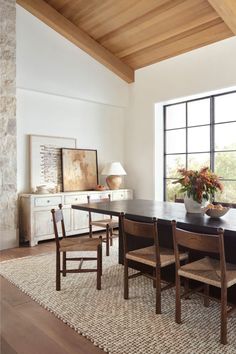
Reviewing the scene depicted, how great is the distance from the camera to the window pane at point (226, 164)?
206 inches

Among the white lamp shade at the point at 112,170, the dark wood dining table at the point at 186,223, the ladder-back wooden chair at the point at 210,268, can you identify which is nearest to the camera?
the ladder-back wooden chair at the point at 210,268

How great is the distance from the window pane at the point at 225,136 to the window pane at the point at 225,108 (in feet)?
0.40

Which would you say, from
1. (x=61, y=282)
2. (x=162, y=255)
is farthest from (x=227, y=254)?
(x=61, y=282)

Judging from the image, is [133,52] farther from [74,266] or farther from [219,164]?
[74,266]

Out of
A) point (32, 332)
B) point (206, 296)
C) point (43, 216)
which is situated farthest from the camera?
point (43, 216)

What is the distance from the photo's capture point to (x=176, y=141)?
20.4ft

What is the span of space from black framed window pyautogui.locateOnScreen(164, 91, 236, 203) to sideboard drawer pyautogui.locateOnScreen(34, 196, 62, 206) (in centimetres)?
241

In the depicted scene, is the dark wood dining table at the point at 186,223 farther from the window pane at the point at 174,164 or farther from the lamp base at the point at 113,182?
the window pane at the point at 174,164

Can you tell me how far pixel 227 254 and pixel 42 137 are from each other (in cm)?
394

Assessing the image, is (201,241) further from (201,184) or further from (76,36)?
(76,36)

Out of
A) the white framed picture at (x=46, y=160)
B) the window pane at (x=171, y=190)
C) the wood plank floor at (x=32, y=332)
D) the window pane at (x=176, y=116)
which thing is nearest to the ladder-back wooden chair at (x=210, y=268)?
the wood plank floor at (x=32, y=332)

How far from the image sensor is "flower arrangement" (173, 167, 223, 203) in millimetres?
3010

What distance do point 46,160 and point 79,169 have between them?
733mm

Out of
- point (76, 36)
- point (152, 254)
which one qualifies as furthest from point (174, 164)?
point (152, 254)
